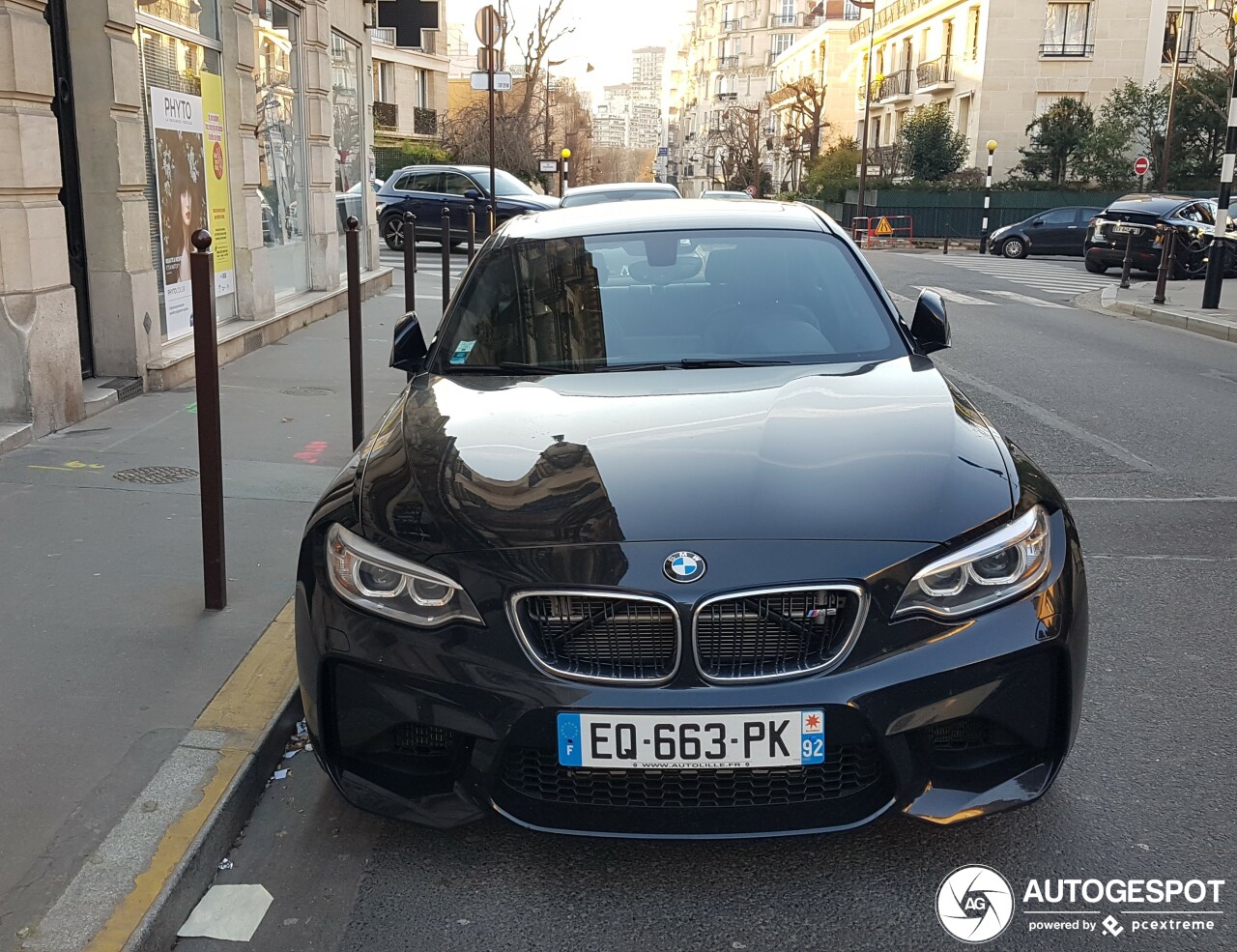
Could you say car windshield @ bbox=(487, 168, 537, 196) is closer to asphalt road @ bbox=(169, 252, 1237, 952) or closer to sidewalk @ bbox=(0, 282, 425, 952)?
sidewalk @ bbox=(0, 282, 425, 952)

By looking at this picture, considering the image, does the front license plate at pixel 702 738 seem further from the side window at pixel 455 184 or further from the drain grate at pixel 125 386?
the side window at pixel 455 184

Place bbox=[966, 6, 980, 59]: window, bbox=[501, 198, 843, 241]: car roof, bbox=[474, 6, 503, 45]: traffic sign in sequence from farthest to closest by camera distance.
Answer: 1. bbox=[966, 6, 980, 59]: window
2. bbox=[474, 6, 503, 45]: traffic sign
3. bbox=[501, 198, 843, 241]: car roof

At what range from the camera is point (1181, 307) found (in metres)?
17.4

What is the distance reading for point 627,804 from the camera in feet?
9.14

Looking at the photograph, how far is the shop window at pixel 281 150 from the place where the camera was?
1264 centimetres

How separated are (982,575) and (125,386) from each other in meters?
6.92

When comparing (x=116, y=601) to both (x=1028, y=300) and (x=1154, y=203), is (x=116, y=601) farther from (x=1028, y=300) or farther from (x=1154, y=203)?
(x=1154, y=203)

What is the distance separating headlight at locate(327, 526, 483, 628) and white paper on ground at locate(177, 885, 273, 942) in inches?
26.9

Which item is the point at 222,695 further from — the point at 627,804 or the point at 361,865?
the point at 627,804

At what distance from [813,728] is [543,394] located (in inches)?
59.2

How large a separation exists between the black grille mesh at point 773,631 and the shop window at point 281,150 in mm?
10304

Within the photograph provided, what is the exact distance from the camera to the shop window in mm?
12641

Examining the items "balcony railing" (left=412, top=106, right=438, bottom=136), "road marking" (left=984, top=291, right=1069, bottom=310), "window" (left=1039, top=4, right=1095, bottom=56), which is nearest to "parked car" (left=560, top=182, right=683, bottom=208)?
"road marking" (left=984, top=291, right=1069, bottom=310)

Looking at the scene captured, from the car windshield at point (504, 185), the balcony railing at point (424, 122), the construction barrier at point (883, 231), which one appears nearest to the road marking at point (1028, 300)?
the car windshield at point (504, 185)
